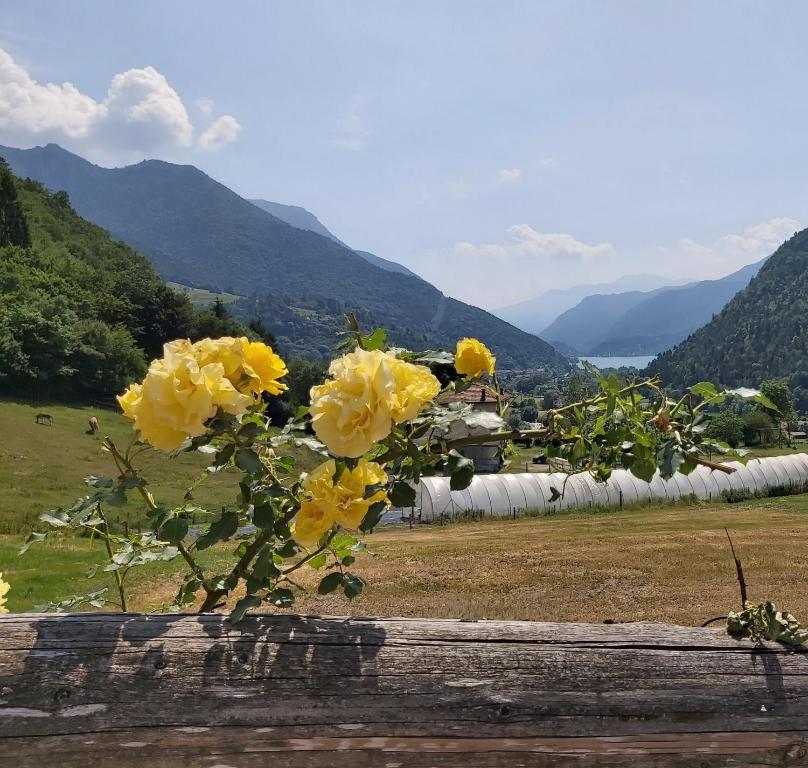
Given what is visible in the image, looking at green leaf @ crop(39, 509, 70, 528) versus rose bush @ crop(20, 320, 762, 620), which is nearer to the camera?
rose bush @ crop(20, 320, 762, 620)

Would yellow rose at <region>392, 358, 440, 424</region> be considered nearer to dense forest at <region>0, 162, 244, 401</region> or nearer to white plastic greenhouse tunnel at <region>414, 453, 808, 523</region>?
white plastic greenhouse tunnel at <region>414, 453, 808, 523</region>

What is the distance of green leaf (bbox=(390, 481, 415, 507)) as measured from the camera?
1.33m

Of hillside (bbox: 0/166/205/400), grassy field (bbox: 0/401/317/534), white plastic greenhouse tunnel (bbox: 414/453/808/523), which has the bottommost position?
white plastic greenhouse tunnel (bbox: 414/453/808/523)

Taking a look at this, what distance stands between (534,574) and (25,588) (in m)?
7.50

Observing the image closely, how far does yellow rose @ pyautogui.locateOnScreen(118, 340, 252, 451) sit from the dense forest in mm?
46996

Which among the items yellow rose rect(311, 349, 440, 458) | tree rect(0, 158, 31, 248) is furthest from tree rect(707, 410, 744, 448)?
tree rect(0, 158, 31, 248)

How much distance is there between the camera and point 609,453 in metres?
1.67

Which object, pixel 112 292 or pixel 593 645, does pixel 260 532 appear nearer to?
pixel 593 645

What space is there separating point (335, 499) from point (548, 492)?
22332 millimetres

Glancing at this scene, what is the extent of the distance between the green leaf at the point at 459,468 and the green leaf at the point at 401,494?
10 cm

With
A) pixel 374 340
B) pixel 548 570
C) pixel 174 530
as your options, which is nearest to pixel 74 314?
pixel 548 570

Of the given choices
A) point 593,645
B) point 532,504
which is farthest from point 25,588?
point 532,504

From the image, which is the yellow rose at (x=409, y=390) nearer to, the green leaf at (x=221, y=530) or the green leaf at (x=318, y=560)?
the green leaf at (x=221, y=530)

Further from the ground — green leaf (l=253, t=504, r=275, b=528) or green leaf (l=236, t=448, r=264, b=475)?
green leaf (l=236, t=448, r=264, b=475)
